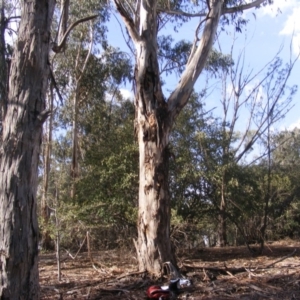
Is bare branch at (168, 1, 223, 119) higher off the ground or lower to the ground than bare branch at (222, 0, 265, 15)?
lower

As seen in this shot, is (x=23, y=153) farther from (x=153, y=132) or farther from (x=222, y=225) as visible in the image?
(x=222, y=225)

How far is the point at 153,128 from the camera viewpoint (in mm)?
8133

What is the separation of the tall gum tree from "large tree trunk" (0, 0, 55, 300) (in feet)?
9.86

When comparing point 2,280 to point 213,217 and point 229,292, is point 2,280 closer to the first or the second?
point 229,292

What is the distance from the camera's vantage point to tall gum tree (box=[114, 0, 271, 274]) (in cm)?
780

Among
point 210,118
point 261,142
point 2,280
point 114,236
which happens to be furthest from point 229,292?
point 261,142

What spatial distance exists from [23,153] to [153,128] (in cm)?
342

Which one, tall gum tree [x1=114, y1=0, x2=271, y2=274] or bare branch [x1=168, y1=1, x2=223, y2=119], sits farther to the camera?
bare branch [x1=168, y1=1, x2=223, y2=119]

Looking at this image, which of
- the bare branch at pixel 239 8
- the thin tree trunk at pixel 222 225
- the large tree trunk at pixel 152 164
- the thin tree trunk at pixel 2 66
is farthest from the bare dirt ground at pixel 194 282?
the bare branch at pixel 239 8

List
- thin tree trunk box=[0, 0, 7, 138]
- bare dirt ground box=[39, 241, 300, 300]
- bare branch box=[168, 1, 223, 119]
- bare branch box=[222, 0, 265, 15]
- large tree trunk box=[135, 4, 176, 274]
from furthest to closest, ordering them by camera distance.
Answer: bare branch box=[222, 0, 265, 15] → bare branch box=[168, 1, 223, 119] → large tree trunk box=[135, 4, 176, 274] → bare dirt ground box=[39, 241, 300, 300] → thin tree trunk box=[0, 0, 7, 138]

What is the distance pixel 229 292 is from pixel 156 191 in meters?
2.07

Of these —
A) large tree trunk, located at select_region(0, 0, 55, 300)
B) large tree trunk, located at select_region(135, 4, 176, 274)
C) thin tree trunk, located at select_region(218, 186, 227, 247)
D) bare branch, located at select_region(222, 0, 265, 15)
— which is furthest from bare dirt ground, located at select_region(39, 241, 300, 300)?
bare branch, located at select_region(222, 0, 265, 15)

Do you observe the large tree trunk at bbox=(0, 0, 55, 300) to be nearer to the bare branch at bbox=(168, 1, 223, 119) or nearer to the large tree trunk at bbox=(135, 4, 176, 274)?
the large tree trunk at bbox=(135, 4, 176, 274)

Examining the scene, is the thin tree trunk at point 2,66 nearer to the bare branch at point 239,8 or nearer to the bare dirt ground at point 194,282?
the bare dirt ground at point 194,282
